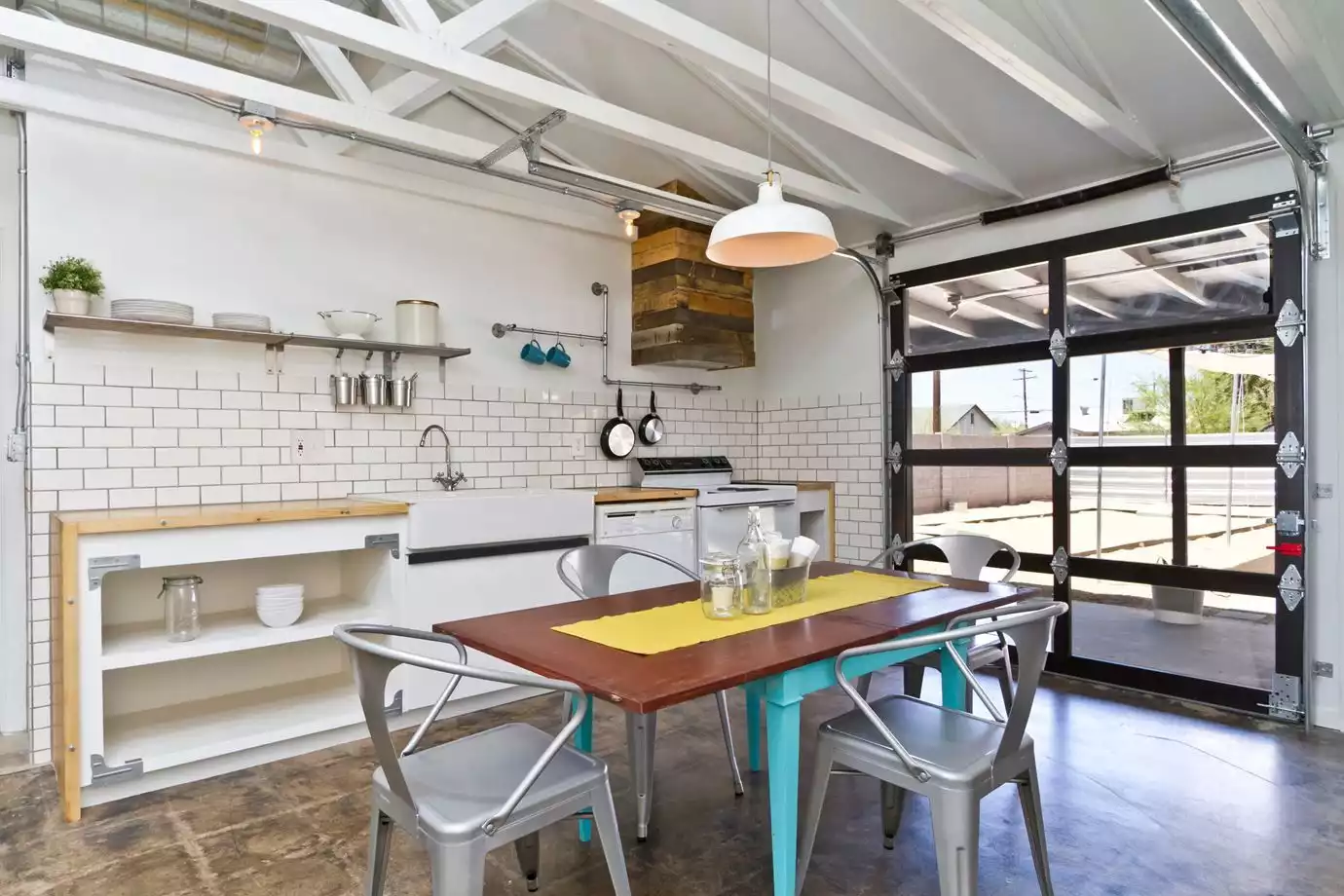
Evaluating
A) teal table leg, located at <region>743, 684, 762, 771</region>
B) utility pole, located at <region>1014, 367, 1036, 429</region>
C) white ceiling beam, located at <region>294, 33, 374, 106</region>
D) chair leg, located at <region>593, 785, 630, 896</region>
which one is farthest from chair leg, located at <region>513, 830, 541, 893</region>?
utility pole, located at <region>1014, 367, 1036, 429</region>

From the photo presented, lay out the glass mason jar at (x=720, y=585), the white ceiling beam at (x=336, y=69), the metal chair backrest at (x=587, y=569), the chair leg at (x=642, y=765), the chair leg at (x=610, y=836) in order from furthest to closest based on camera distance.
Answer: the white ceiling beam at (x=336, y=69) < the metal chair backrest at (x=587, y=569) < the chair leg at (x=642, y=765) < the glass mason jar at (x=720, y=585) < the chair leg at (x=610, y=836)

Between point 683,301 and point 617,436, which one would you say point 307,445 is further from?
point 683,301

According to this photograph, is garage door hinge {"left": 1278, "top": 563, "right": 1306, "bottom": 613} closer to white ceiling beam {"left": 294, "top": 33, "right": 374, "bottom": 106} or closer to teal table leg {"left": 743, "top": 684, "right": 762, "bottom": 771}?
teal table leg {"left": 743, "top": 684, "right": 762, "bottom": 771}

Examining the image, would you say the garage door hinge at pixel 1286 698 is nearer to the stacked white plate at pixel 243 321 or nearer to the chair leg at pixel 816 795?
the chair leg at pixel 816 795

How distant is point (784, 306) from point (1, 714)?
16.1 ft

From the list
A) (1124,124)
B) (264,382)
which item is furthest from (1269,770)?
(264,382)

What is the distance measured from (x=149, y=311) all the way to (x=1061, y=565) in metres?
4.50

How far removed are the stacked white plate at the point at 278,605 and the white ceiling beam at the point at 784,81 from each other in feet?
8.22

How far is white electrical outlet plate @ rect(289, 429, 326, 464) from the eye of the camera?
12.3 ft

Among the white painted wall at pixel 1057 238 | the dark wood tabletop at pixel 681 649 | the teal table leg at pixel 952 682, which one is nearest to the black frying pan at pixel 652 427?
→ the white painted wall at pixel 1057 238

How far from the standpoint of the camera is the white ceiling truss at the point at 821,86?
2781mm

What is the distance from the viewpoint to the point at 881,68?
12.3 feet

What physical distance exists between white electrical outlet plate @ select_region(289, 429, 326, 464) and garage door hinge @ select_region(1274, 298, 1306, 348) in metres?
4.43

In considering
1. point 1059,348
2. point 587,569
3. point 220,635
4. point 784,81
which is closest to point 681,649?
point 587,569
